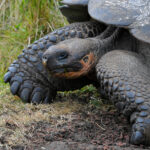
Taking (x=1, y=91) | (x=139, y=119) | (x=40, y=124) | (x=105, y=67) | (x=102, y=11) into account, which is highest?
(x=102, y=11)

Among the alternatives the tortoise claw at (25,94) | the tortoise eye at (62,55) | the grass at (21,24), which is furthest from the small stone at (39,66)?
the grass at (21,24)

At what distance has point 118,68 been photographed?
234 cm

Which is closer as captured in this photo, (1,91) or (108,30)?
(108,30)

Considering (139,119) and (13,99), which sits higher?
(139,119)

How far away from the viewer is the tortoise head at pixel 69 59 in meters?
2.52

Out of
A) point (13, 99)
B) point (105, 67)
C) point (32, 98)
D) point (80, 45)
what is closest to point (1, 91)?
point (13, 99)

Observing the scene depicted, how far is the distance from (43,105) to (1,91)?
0.76 metres

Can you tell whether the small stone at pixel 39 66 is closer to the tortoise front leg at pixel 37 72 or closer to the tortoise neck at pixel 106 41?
the tortoise front leg at pixel 37 72

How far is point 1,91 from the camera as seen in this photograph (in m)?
3.53

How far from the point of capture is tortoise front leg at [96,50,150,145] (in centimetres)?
208

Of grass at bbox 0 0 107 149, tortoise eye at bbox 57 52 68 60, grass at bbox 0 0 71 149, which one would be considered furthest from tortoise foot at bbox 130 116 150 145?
grass at bbox 0 0 71 149

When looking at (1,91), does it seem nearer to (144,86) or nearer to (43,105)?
(43,105)

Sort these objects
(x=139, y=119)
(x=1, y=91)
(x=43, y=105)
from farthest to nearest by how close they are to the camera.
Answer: (x=1, y=91) → (x=43, y=105) → (x=139, y=119)

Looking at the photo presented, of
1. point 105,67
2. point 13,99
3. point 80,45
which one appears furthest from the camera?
point 13,99
